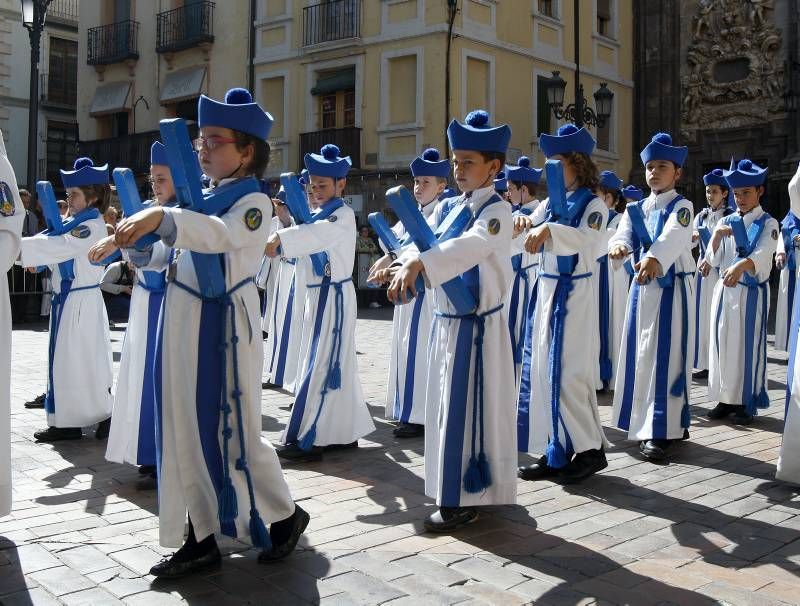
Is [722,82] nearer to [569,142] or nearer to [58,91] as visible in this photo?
[569,142]

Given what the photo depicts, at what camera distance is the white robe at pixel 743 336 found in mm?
7477

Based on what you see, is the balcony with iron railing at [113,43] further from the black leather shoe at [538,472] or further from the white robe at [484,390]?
the white robe at [484,390]

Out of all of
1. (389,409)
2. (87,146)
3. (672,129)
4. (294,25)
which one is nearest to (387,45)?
(294,25)

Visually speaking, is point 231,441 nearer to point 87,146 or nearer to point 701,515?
point 701,515

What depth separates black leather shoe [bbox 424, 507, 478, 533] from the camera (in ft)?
14.9

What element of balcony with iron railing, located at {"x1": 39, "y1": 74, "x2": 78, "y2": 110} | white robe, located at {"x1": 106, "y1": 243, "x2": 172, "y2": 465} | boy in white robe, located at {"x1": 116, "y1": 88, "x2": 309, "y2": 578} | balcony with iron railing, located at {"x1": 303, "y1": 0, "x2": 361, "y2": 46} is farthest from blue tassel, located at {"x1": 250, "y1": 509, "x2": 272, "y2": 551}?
balcony with iron railing, located at {"x1": 39, "y1": 74, "x2": 78, "y2": 110}

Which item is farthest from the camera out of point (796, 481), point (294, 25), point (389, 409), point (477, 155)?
point (294, 25)

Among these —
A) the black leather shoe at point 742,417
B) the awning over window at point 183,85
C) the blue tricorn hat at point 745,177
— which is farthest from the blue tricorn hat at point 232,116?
the awning over window at point 183,85

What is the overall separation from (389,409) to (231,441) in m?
3.35

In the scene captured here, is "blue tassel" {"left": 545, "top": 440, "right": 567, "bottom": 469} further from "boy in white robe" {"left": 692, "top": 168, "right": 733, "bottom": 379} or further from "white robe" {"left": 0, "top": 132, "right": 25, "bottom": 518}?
"boy in white robe" {"left": 692, "top": 168, "right": 733, "bottom": 379}

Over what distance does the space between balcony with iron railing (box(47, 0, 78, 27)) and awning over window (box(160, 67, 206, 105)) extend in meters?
9.38

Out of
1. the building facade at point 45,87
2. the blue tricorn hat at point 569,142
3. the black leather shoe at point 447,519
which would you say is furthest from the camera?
the building facade at point 45,87

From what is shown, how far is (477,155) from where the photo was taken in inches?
184

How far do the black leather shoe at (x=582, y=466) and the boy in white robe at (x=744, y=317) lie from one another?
2471mm
